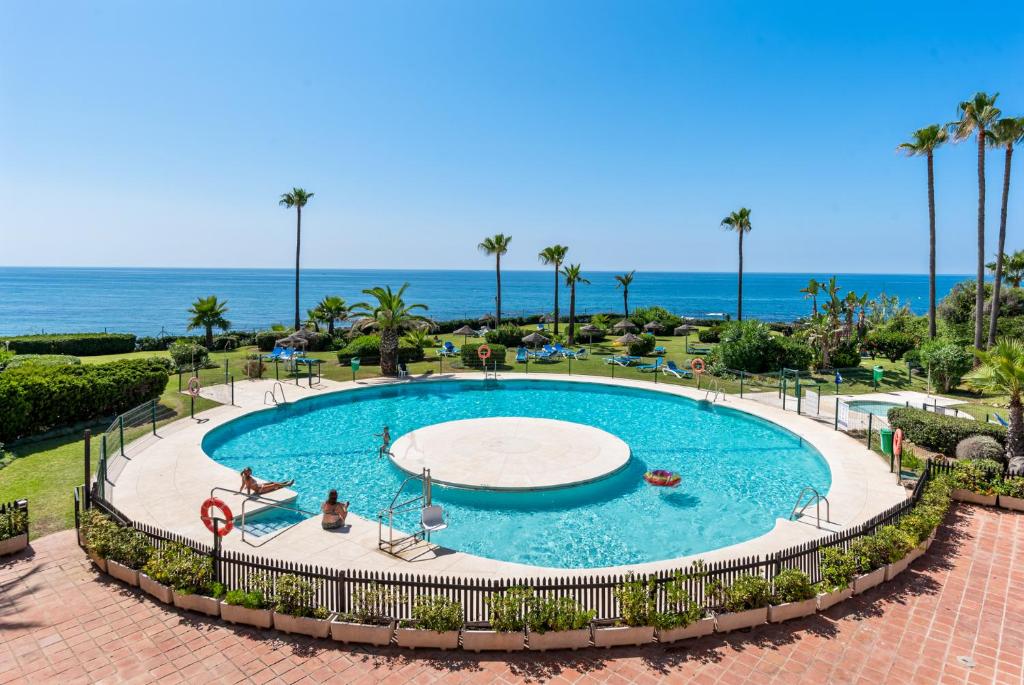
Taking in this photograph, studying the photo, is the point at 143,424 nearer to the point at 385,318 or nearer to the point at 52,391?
the point at 52,391

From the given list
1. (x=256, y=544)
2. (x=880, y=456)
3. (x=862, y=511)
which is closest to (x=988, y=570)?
(x=862, y=511)

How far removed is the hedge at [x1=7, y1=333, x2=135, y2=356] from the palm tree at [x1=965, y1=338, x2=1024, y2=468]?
154 feet

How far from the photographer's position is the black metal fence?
28.1 feet

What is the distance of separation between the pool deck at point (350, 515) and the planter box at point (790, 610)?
193cm

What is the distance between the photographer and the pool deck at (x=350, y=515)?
35.3ft

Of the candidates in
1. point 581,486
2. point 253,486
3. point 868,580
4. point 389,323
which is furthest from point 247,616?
point 389,323

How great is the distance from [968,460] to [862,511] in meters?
4.87

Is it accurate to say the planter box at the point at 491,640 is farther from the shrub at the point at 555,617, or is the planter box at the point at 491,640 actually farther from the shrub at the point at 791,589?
the shrub at the point at 791,589

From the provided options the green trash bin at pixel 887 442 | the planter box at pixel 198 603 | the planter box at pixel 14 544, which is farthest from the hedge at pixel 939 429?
the planter box at pixel 14 544

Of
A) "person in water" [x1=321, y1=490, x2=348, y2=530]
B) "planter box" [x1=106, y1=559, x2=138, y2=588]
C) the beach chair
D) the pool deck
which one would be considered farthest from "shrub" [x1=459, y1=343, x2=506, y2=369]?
"planter box" [x1=106, y1=559, x2=138, y2=588]

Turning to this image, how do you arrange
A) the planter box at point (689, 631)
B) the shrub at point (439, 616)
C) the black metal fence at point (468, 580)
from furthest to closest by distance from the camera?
1. the black metal fence at point (468, 580)
2. the planter box at point (689, 631)
3. the shrub at point (439, 616)

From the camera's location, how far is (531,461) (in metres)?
16.7

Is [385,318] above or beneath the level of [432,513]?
above

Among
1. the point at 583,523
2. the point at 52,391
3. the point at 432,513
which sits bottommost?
the point at 583,523
